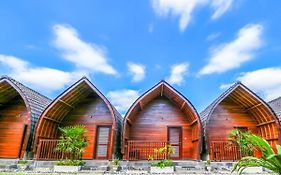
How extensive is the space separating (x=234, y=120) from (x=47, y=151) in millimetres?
11494

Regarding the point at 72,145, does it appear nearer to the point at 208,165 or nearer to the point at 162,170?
the point at 162,170

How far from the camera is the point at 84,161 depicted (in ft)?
46.7

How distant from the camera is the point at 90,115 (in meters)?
16.9

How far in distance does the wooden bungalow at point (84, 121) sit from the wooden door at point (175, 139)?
326 centimetres

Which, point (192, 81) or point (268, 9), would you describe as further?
point (192, 81)

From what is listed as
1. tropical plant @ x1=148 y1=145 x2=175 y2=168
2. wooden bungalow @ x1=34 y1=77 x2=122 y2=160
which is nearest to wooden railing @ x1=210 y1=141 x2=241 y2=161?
tropical plant @ x1=148 y1=145 x2=175 y2=168

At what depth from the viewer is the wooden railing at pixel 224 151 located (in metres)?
14.5

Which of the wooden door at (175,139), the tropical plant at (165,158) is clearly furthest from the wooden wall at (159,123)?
the tropical plant at (165,158)

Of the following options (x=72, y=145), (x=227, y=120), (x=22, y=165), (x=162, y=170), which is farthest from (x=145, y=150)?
(x=22, y=165)

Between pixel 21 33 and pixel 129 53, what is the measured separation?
297 inches

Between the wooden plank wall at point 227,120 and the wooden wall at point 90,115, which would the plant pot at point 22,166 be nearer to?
the wooden wall at point 90,115

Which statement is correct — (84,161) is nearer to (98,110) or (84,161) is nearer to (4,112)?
(98,110)

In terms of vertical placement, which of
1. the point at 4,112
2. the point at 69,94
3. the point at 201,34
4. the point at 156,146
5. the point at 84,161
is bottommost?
the point at 84,161

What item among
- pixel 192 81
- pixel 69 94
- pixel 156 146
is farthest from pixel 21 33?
pixel 192 81
